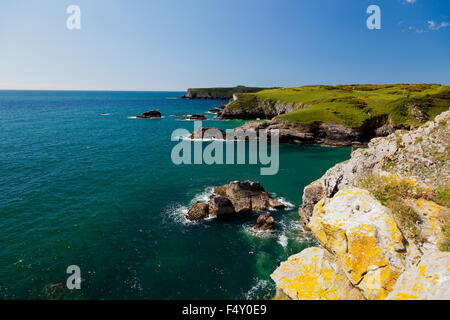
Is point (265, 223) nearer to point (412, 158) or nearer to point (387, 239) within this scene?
point (412, 158)

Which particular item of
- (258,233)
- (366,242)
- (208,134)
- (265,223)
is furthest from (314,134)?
(366,242)

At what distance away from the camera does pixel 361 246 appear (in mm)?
11070

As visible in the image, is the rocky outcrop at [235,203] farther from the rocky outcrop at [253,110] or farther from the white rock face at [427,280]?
the rocky outcrop at [253,110]

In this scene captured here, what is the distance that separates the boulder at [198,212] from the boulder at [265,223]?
6841mm

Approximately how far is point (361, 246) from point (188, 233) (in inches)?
785

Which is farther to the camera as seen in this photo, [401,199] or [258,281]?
[258,281]

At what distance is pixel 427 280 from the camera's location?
8.52 m

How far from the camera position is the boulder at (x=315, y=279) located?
11039 millimetres

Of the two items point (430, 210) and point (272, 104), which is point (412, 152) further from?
point (272, 104)

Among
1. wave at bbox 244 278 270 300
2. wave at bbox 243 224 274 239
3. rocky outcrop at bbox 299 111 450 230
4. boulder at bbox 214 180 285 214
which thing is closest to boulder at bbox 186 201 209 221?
boulder at bbox 214 180 285 214

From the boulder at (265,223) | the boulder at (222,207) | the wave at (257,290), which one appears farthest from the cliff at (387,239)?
the boulder at (222,207)
